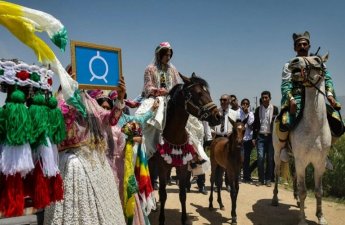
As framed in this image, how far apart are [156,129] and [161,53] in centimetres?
137

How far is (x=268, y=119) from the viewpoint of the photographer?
34.6 ft

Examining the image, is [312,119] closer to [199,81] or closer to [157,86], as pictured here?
[199,81]

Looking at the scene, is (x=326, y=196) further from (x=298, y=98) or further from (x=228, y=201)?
(x=298, y=98)

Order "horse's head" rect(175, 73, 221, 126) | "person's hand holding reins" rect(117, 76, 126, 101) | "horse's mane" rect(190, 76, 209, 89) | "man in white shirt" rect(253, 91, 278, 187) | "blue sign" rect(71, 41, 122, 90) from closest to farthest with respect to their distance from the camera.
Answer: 1. "blue sign" rect(71, 41, 122, 90)
2. "person's hand holding reins" rect(117, 76, 126, 101)
3. "horse's head" rect(175, 73, 221, 126)
4. "horse's mane" rect(190, 76, 209, 89)
5. "man in white shirt" rect(253, 91, 278, 187)

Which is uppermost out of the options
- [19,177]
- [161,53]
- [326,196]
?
[161,53]

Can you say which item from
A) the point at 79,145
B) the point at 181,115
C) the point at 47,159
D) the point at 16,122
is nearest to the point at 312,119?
the point at 181,115

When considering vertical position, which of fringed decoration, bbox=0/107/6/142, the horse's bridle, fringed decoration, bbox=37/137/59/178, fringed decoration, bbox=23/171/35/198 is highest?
the horse's bridle

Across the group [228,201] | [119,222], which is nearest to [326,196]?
[228,201]

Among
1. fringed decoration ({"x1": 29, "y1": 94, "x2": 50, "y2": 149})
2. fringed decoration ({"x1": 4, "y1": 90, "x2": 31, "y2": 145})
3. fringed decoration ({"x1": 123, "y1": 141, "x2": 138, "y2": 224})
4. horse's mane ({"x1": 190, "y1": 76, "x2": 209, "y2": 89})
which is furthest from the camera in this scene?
horse's mane ({"x1": 190, "y1": 76, "x2": 209, "y2": 89})

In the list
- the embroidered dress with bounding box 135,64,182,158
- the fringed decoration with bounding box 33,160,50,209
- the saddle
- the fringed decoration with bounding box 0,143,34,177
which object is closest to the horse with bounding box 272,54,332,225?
the saddle

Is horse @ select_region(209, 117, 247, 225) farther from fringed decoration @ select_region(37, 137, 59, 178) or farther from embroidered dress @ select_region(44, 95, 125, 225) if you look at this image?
fringed decoration @ select_region(37, 137, 59, 178)

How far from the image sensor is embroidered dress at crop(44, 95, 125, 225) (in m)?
3.38

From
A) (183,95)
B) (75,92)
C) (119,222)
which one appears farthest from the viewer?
(183,95)

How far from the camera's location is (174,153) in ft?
19.3
